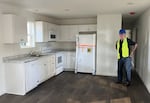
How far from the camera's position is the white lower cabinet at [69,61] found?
6.47m

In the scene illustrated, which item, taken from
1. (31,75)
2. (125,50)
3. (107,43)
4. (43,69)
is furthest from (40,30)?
(125,50)

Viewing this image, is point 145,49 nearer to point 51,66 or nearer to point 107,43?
point 107,43

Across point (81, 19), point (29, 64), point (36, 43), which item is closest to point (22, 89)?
point (29, 64)

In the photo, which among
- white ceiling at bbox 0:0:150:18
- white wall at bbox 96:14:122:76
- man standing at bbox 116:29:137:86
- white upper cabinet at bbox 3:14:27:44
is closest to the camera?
white ceiling at bbox 0:0:150:18

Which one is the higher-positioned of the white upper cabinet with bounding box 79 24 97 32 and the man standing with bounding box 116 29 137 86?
the white upper cabinet with bounding box 79 24 97 32

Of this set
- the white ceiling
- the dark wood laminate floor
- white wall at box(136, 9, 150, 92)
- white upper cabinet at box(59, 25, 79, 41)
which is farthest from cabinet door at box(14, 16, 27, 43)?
white wall at box(136, 9, 150, 92)

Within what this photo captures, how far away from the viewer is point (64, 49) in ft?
23.6

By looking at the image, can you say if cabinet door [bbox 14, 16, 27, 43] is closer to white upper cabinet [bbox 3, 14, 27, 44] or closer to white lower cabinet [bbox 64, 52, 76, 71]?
white upper cabinet [bbox 3, 14, 27, 44]

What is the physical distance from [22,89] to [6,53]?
1.06 metres

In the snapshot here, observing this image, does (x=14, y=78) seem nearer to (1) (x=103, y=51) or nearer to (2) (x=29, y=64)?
(2) (x=29, y=64)

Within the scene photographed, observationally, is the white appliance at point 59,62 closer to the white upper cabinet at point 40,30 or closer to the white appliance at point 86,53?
the white appliance at point 86,53

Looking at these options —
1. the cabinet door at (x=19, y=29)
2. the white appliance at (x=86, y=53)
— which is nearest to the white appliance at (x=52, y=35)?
the white appliance at (x=86, y=53)

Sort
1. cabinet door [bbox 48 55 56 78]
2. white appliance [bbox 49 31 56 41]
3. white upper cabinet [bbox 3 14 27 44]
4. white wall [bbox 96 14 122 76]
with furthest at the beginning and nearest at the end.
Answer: white appliance [bbox 49 31 56 41] → white wall [bbox 96 14 122 76] → cabinet door [bbox 48 55 56 78] → white upper cabinet [bbox 3 14 27 44]

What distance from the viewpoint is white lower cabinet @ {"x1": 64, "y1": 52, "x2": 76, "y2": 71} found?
647 cm
